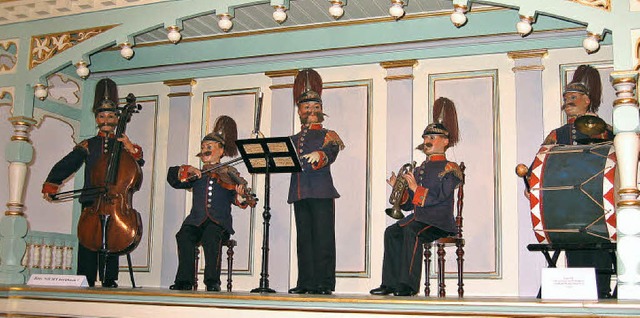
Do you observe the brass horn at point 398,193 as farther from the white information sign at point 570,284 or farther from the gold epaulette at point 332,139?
the white information sign at point 570,284

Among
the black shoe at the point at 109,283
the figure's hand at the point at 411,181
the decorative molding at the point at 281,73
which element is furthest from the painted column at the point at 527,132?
the black shoe at the point at 109,283

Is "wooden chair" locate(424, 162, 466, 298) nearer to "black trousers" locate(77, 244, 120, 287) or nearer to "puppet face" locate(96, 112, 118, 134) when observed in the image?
"black trousers" locate(77, 244, 120, 287)

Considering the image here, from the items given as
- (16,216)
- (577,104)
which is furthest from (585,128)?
(16,216)

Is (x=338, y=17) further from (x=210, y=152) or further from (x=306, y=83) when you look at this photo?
(x=210, y=152)

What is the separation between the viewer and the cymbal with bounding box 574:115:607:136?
6.84 meters

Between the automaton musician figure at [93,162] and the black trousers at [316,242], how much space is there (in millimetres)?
2023

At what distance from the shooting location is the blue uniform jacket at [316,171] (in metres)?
7.73

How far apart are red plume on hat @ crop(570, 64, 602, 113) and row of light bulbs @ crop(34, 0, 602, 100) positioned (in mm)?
309

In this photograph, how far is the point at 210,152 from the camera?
27.8ft

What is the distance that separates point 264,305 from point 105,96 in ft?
12.4

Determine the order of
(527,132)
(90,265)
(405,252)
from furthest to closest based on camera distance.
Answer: (90,265)
(527,132)
(405,252)

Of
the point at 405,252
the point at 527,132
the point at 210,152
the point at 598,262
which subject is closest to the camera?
the point at 598,262

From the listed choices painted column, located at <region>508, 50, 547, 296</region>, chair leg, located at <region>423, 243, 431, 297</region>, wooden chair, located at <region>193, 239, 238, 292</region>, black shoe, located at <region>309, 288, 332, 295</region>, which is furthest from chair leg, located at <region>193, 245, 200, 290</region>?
painted column, located at <region>508, 50, 547, 296</region>

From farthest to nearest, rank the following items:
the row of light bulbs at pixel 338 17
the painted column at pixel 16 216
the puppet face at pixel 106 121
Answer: the puppet face at pixel 106 121 < the painted column at pixel 16 216 < the row of light bulbs at pixel 338 17
